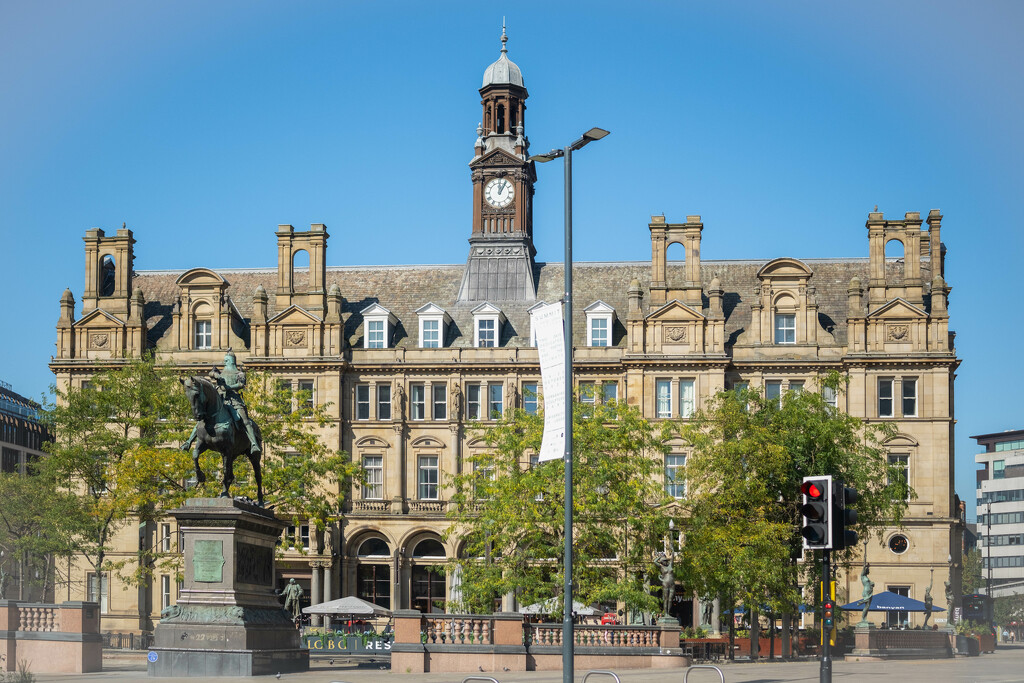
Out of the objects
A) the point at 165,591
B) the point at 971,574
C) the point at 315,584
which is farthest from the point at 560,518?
the point at 971,574

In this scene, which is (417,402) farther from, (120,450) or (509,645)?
(509,645)

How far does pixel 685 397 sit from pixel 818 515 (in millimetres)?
53551

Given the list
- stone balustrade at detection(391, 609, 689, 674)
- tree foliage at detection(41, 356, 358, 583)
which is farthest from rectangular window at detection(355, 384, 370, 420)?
stone balustrade at detection(391, 609, 689, 674)

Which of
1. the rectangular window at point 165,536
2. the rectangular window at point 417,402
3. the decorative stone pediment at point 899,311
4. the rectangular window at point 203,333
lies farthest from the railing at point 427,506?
the decorative stone pediment at point 899,311

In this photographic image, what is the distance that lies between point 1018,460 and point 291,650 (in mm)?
145317

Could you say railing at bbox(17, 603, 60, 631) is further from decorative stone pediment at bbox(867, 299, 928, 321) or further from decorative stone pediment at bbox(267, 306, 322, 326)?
decorative stone pediment at bbox(867, 299, 928, 321)

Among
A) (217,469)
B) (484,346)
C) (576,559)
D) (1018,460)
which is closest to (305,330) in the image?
(484,346)

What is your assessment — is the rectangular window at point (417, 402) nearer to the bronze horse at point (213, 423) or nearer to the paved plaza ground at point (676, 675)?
the paved plaza ground at point (676, 675)

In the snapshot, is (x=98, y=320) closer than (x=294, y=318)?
No

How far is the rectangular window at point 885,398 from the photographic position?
77500mm

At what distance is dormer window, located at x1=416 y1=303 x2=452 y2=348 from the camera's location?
81.7 metres

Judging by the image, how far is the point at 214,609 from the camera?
3541 centimetres

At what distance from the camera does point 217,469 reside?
61.2 meters

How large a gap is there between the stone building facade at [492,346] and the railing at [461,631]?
3221 centimetres
